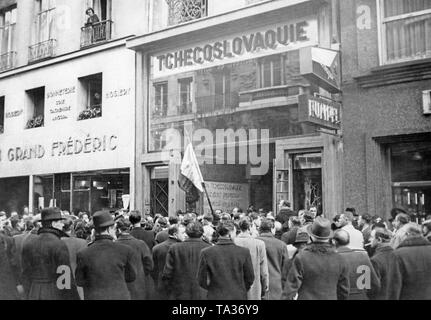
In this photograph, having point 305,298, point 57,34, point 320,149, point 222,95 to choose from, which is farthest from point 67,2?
point 305,298

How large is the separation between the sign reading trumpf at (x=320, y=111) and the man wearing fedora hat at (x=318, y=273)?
5.38 metres

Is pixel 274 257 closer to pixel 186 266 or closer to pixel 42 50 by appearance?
pixel 186 266

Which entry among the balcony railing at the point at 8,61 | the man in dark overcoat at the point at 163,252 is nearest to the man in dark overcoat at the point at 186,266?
the man in dark overcoat at the point at 163,252

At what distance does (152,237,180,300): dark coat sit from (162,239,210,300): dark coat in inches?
22.2

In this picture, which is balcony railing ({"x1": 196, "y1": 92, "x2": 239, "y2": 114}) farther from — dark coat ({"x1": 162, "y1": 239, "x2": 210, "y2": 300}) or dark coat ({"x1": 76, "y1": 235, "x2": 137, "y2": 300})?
dark coat ({"x1": 76, "y1": 235, "x2": 137, "y2": 300})

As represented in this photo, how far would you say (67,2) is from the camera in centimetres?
1870

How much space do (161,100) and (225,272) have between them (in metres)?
10.9

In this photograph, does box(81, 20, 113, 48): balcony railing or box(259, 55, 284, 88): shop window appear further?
box(81, 20, 113, 48): balcony railing

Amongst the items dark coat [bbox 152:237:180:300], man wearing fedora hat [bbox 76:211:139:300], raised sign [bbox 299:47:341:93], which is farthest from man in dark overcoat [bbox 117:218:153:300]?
raised sign [bbox 299:47:341:93]

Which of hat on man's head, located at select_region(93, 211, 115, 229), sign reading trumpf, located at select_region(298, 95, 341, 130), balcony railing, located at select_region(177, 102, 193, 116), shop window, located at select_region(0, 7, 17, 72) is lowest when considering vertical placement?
hat on man's head, located at select_region(93, 211, 115, 229)

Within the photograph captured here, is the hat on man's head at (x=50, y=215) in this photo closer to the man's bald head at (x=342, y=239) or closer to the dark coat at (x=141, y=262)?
the dark coat at (x=141, y=262)

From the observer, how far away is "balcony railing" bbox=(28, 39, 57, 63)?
1909cm

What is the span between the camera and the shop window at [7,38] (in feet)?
68.2

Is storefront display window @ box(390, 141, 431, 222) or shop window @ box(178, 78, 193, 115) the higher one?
shop window @ box(178, 78, 193, 115)
